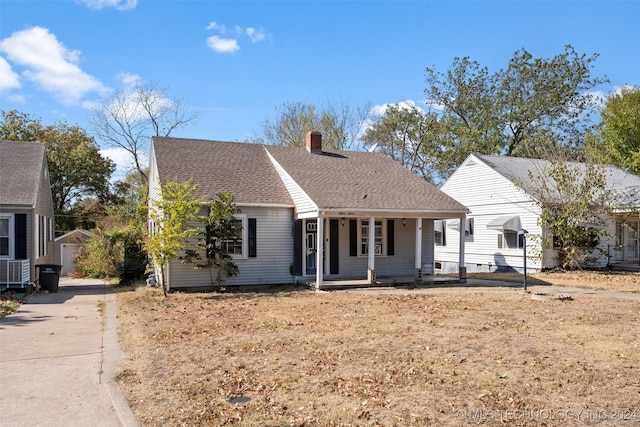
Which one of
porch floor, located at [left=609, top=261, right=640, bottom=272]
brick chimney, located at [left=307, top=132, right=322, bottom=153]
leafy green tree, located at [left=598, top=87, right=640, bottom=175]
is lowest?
porch floor, located at [left=609, top=261, right=640, bottom=272]

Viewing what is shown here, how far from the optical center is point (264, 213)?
1781cm

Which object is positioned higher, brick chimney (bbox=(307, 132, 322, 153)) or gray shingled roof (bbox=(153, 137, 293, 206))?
brick chimney (bbox=(307, 132, 322, 153))

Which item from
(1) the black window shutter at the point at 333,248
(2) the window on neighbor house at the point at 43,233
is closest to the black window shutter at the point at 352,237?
(1) the black window shutter at the point at 333,248

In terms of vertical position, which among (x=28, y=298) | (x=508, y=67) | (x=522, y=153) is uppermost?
(x=508, y=67)

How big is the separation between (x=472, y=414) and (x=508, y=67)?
38911 millimetres

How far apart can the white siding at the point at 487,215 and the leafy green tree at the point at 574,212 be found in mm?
636

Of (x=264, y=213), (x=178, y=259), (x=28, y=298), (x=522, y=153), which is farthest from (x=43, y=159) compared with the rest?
(x=522, y=153)

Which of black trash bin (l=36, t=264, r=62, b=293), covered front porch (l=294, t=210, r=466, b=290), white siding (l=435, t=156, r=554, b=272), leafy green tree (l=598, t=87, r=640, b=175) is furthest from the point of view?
leafy green tree (l=598, t=87, r=640, b=175)

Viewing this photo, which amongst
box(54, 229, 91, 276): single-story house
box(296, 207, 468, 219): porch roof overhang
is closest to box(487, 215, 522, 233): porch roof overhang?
box(296, 207, 468, 219): porch roof overhang

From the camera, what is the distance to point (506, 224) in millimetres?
23703

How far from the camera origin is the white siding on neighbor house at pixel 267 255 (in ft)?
57.1

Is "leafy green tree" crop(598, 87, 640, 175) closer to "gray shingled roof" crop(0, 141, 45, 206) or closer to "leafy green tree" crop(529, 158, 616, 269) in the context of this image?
"leafy green tree" crop(529, 158, 616, 269)

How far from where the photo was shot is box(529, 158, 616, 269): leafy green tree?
71.9 ft

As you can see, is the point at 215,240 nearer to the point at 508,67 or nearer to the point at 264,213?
the point at 264,213
